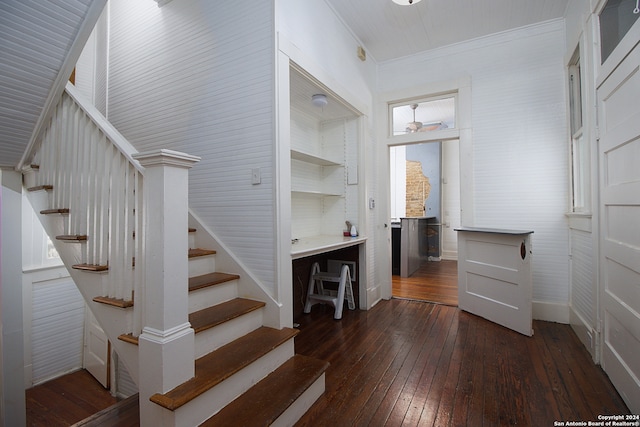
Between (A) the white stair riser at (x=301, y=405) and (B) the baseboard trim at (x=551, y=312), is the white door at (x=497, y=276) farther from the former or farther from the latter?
(A) the white stair riser at (x=301, y=405)

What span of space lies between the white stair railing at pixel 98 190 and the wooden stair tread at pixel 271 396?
606mm

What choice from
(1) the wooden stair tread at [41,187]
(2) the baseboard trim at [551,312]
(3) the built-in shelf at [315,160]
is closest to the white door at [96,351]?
(1) the wooden stair tread at [41,187]

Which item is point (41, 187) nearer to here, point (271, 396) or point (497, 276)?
point (271, 396)

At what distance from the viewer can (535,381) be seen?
1.87 meters

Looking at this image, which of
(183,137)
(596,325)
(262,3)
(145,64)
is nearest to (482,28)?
(262,3)

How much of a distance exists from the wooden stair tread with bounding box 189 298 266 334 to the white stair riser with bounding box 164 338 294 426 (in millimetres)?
297

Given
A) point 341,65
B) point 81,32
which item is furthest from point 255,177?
point 341,65

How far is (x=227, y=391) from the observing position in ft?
4.69

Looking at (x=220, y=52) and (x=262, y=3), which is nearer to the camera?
(x=262, y=3)

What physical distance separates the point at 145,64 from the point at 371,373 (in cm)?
329

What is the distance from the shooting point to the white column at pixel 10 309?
2266mm

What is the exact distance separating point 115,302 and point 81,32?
158 centimetres

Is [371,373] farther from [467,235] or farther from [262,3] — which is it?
[262,3]

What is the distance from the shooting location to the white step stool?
3016mm
